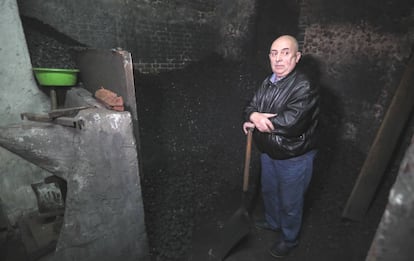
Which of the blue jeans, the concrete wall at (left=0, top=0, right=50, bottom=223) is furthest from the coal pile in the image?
the concrete wall at (left=0, top=0, right=50, bottom=223)

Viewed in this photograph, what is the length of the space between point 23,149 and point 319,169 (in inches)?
141

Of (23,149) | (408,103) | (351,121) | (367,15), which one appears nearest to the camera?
(23,149)

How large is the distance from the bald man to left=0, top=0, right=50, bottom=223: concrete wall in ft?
7.00

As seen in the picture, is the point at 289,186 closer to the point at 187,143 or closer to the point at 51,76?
the point at 187,143

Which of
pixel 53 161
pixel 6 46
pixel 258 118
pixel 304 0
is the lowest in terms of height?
pixel 53 161

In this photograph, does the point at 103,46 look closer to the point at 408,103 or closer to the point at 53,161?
the point at 53,161

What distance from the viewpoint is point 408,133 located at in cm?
304

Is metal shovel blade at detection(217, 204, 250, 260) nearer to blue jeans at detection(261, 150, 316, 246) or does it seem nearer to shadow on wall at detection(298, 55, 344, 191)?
blue jeans at detection(261, 150, 316, 246)

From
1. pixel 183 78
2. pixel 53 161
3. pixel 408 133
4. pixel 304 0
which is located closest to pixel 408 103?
pixel 408 133

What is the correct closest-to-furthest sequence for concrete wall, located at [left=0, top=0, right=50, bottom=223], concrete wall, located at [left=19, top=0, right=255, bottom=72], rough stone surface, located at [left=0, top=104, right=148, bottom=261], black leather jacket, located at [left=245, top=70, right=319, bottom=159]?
rough stone surface, located at [left=0, top=104, right=148, bottom=261]
black leather jacket, located at [left=245, top=70, right=319, bottom=159]
concrete wall, located at [left=0, top=0, right=50, bottom=223]
concrete wall, located at [left=19, top=0, right=255, bottom=72]

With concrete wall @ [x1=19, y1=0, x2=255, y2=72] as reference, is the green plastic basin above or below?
below

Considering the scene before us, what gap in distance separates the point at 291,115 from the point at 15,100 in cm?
249

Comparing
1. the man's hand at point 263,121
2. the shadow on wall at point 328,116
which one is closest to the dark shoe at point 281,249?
the man's hand at point 263,121

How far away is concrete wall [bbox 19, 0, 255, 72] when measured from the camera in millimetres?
3613
